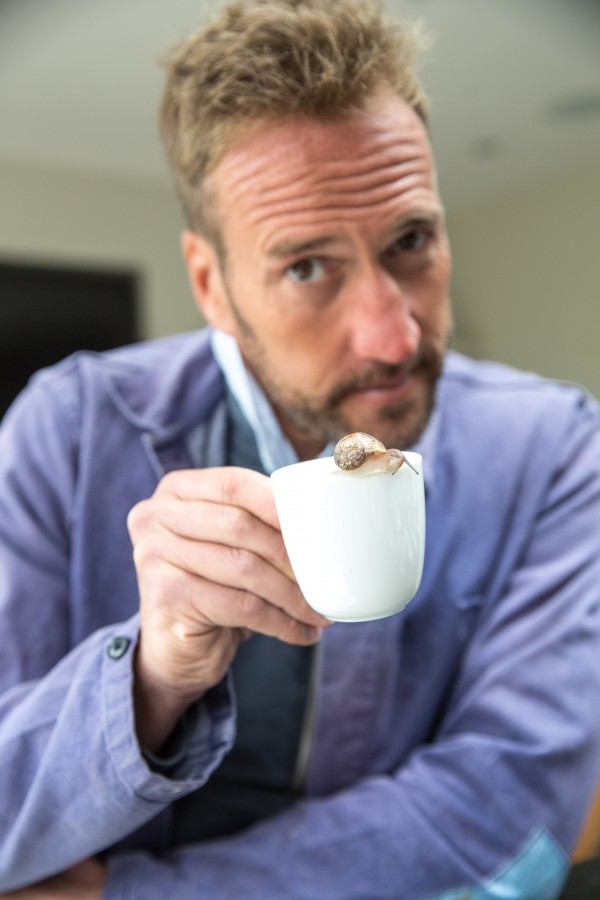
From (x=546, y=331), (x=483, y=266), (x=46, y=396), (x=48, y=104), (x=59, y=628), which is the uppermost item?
(x=48, y=104)

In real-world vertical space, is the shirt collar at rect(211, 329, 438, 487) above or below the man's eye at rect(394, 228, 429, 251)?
below

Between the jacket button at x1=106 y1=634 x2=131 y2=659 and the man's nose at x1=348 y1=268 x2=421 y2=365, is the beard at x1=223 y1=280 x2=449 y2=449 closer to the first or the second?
the man's nose at x1=348 y1=268 x2=421 y2=365

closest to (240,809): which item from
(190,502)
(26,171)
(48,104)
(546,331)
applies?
(190,502)

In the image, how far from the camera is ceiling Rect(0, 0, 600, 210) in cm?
231

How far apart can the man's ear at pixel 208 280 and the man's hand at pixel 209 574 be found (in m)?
0.26

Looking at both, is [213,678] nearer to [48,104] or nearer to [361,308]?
[361,308]

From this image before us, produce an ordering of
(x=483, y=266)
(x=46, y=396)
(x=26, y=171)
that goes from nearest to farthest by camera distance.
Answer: (x=46, y=396) < (x=26, y=171) < (x=483, y=266)

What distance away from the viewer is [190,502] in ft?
1.61

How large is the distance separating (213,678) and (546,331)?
330 centimetres

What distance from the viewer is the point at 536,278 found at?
3574 mm

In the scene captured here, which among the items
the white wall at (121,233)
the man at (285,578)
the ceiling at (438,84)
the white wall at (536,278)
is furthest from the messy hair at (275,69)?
the white wall at (536,278)

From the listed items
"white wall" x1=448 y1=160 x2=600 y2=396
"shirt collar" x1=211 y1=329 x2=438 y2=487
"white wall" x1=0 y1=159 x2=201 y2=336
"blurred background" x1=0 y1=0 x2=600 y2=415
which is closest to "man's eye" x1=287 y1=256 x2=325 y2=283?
"shirt collar" x1=211 y1=329 x2=438 y2=487

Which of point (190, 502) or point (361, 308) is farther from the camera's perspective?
point (361, 308)

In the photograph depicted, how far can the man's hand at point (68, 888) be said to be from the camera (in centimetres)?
61
